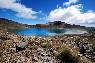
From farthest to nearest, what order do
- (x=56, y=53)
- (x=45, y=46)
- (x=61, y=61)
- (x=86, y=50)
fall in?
(x=86, y=50), (x=45, y=46), (x=56, y=53), (x=61, y=61)

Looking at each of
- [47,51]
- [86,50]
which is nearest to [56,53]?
[47,51]

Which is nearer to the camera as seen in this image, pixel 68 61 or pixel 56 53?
pixel 68 61

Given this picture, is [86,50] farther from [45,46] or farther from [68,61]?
[68,61]

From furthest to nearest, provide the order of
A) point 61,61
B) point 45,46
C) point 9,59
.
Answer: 1. point 45,46
2. point 61,61
3. point 9,59

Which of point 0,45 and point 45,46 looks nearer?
point 0,45

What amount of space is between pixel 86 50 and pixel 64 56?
6.11 metres

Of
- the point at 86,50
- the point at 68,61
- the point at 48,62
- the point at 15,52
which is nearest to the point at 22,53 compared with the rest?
the point at 15,52

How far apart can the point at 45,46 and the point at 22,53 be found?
10.6 feet

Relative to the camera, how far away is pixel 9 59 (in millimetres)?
14047

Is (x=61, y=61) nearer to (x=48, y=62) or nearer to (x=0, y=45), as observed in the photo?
(x=48, y=62)

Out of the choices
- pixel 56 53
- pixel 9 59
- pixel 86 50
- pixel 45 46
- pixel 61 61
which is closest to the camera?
pixel 9 59

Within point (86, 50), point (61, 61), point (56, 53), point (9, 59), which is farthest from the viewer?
point (86, 50)

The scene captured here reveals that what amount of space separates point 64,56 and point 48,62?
1586mm

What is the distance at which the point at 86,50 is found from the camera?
68.7 ft
